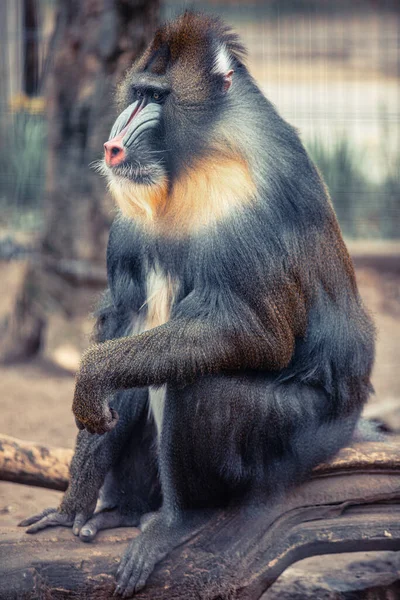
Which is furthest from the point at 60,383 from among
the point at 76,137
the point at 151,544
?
the point at 151,544

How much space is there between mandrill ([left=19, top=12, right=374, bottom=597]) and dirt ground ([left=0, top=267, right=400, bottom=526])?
187cm

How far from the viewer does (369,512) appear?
3.32m

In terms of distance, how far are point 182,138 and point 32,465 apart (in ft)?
5.39

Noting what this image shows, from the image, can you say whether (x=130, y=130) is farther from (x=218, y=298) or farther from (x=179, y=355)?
(x=179, y=355)

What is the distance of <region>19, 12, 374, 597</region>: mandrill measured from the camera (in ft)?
9.72

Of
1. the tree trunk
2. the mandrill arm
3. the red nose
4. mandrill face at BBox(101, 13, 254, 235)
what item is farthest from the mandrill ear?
the tree trunk

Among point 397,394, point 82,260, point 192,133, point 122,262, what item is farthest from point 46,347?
point 192,133

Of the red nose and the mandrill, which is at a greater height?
the red nose

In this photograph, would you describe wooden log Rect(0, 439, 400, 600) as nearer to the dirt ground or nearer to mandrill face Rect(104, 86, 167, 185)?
mandrill face Rect(104, 86, 167, 185)

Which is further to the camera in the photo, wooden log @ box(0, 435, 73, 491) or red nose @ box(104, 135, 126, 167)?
wooden log @ box(0, 435, 73, 491)

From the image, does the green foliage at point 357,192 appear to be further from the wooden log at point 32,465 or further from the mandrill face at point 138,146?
the mandrill face at point 138,146

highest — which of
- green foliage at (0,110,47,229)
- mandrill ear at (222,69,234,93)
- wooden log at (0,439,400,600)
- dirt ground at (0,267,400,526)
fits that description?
mandrill ear at (222,69,234,93)

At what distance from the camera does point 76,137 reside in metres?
6.87

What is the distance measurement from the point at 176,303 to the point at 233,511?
834 mm
